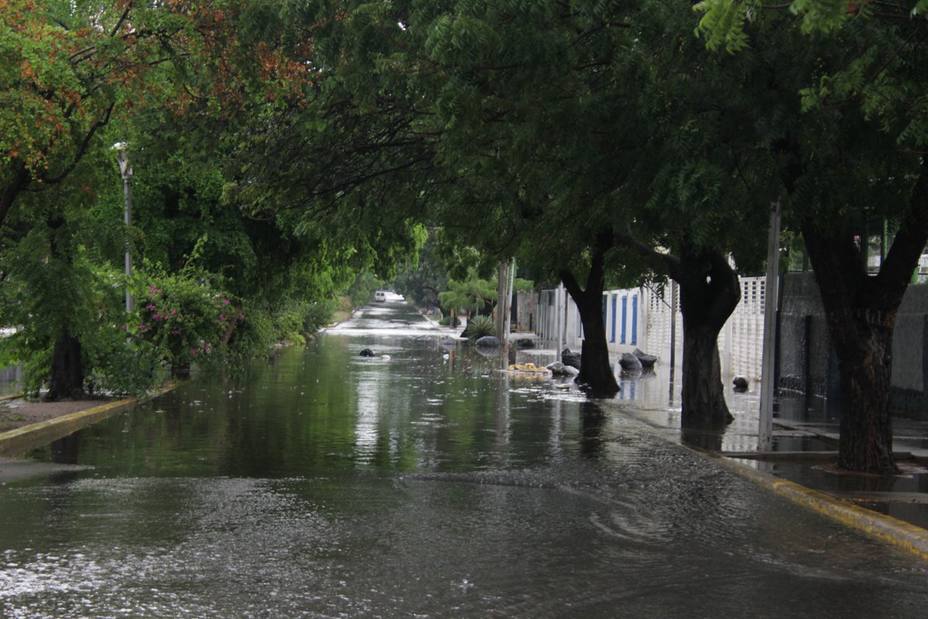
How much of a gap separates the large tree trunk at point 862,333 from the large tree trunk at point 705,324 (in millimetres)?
6243

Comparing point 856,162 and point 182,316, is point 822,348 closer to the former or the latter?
point 182,316

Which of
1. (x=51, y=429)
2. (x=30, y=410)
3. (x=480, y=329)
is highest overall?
(x=480, y=329)

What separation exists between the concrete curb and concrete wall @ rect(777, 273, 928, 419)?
1399 centimetres

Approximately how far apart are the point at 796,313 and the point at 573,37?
17.0m

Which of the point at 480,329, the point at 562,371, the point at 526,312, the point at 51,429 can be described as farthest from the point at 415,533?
the point at 526,312

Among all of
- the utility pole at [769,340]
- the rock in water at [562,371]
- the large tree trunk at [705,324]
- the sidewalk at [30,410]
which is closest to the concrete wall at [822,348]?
the large tree trunk at [705,324]

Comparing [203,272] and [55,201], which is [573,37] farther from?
[203,272]

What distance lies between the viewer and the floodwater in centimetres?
746

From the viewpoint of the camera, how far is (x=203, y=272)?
98.1 feet

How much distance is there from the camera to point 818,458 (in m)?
15.2

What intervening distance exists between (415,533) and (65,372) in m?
14.2

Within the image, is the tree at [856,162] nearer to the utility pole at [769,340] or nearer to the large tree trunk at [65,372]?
the utility pole at [769,340]

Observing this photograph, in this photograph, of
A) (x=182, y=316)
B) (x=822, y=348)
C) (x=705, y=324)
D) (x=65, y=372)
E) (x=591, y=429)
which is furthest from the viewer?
(x=182, y=316)

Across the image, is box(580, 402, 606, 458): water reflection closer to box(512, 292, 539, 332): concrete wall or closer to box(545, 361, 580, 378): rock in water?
box(545, 361, 580, 378): rock in water
